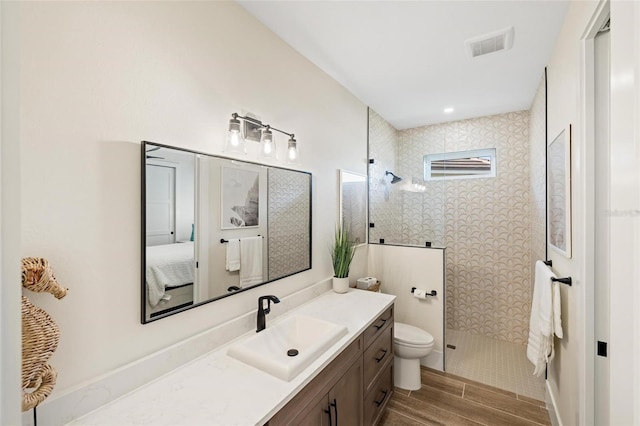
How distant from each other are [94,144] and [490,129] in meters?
3.66

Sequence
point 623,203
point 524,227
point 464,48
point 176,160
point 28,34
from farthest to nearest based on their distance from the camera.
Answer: point 524,227, point 464,48, point 176,160, point 28,34, point 623,203

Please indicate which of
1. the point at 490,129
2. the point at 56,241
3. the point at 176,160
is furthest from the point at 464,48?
the point at 56,241

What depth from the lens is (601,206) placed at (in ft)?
4.24

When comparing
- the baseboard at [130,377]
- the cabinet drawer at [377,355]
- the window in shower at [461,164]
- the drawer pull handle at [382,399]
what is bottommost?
the drawer pull handle at [382,399]

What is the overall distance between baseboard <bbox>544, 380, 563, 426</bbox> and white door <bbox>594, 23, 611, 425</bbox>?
2.47 feet

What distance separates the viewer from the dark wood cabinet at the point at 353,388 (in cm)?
118

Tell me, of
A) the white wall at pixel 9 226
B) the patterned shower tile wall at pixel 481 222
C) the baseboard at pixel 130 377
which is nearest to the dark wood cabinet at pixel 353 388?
the baseboard at pixel 130 377

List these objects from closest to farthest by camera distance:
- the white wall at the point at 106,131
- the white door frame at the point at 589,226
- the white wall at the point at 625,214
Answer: the white wall at the point at 625,214, the white wall at the point at 106,131, the white door frame at the point at 589,226

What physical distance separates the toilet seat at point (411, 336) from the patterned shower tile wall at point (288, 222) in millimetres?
1068

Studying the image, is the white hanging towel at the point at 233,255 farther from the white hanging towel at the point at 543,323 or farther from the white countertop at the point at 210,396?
the white hanging towel at the point at 543,323

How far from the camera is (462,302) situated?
3.43 meters

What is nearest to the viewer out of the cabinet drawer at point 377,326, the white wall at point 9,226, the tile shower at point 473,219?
the white wall at point 9,226

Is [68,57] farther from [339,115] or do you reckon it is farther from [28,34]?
[339,115]

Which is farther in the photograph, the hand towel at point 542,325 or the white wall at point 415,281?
→ the white wall at point 415,281
